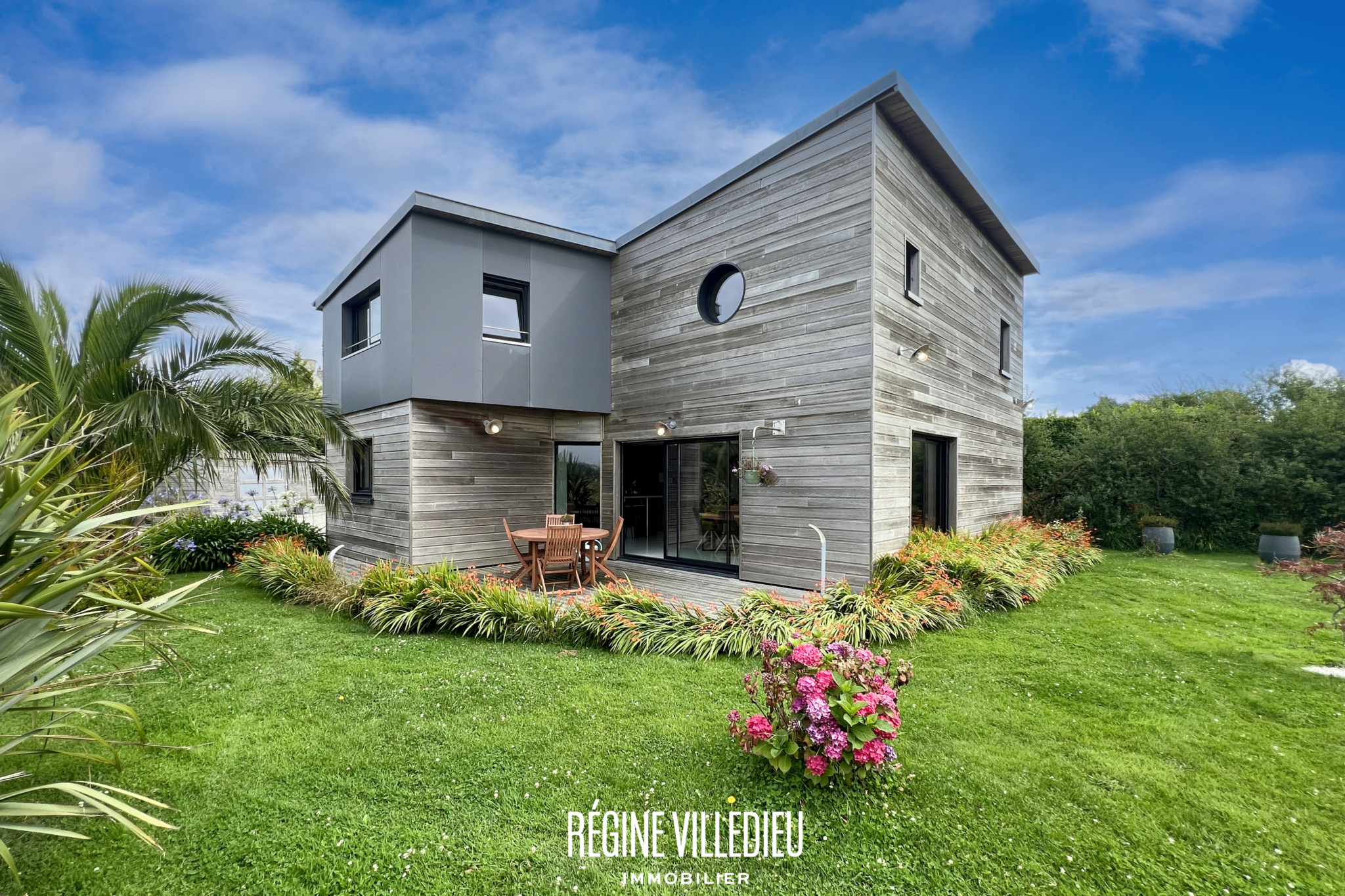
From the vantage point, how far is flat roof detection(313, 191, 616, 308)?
321 inches

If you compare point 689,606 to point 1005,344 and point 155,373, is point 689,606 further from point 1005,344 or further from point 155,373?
point 1005,344

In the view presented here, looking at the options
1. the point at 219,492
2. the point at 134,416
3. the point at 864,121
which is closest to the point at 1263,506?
the point at 864,121

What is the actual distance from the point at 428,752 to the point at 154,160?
15.0m

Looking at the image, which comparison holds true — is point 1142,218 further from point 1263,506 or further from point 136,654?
point 136,654

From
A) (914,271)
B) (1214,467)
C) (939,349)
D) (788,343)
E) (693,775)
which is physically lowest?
(693,775)

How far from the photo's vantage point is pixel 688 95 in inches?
498

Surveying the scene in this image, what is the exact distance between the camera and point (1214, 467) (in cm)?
1213

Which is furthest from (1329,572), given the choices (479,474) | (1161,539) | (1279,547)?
(479,474)

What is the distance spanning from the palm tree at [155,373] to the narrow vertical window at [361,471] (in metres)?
1.38

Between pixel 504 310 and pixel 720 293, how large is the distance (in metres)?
3.47

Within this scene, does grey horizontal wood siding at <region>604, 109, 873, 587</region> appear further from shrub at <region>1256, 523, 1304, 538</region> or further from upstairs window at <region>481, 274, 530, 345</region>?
shrub at <region>1256, 523, 1304, 538</region>

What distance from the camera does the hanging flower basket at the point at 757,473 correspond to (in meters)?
7.58

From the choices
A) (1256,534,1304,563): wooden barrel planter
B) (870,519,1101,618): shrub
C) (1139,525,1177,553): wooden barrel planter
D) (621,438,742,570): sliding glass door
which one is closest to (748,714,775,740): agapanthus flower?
(870,519,1101,618): shrub

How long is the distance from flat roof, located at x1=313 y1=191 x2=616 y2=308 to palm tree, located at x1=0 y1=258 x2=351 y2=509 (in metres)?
2.42
